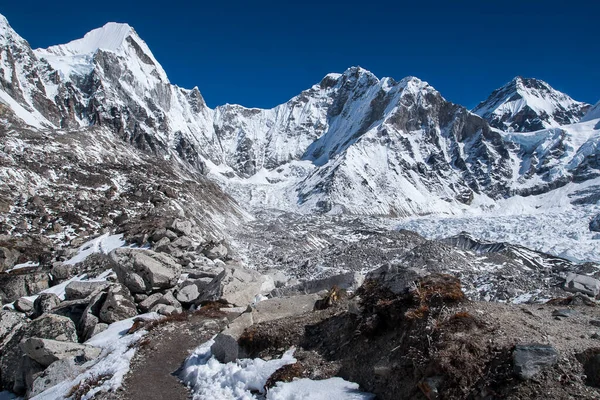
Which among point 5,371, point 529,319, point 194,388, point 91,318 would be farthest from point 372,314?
point 5,371

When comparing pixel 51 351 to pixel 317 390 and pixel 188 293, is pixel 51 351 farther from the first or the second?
pixel 317 390

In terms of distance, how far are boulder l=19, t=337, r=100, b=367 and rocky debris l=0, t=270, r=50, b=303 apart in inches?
541

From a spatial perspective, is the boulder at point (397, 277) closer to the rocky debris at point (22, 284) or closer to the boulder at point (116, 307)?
the boulder at point (116, 307)

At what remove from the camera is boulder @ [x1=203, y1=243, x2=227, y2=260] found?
120 feet

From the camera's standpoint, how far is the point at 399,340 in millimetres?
9883

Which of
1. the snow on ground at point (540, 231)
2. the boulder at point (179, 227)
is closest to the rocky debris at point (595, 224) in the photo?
the snow on ground at point (540, 231)

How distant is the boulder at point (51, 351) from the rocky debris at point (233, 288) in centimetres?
632

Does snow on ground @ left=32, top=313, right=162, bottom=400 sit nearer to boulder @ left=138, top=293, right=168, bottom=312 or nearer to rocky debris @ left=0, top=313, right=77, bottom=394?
rocky debris @ left=0, top=313, right=77, bottom=394

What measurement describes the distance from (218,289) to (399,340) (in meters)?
14.0

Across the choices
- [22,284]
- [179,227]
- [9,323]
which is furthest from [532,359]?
[179,227]

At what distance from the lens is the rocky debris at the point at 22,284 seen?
92.8 feet

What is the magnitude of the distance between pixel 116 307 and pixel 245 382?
1266cm

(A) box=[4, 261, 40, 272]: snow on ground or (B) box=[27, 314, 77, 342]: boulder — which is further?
(A) box=[4, 261, 40, 272]: snow on ground

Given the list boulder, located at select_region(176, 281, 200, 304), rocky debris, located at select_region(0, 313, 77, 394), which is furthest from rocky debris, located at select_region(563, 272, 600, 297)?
rocky debris, located at select_region(0, 313, 77, 394)
